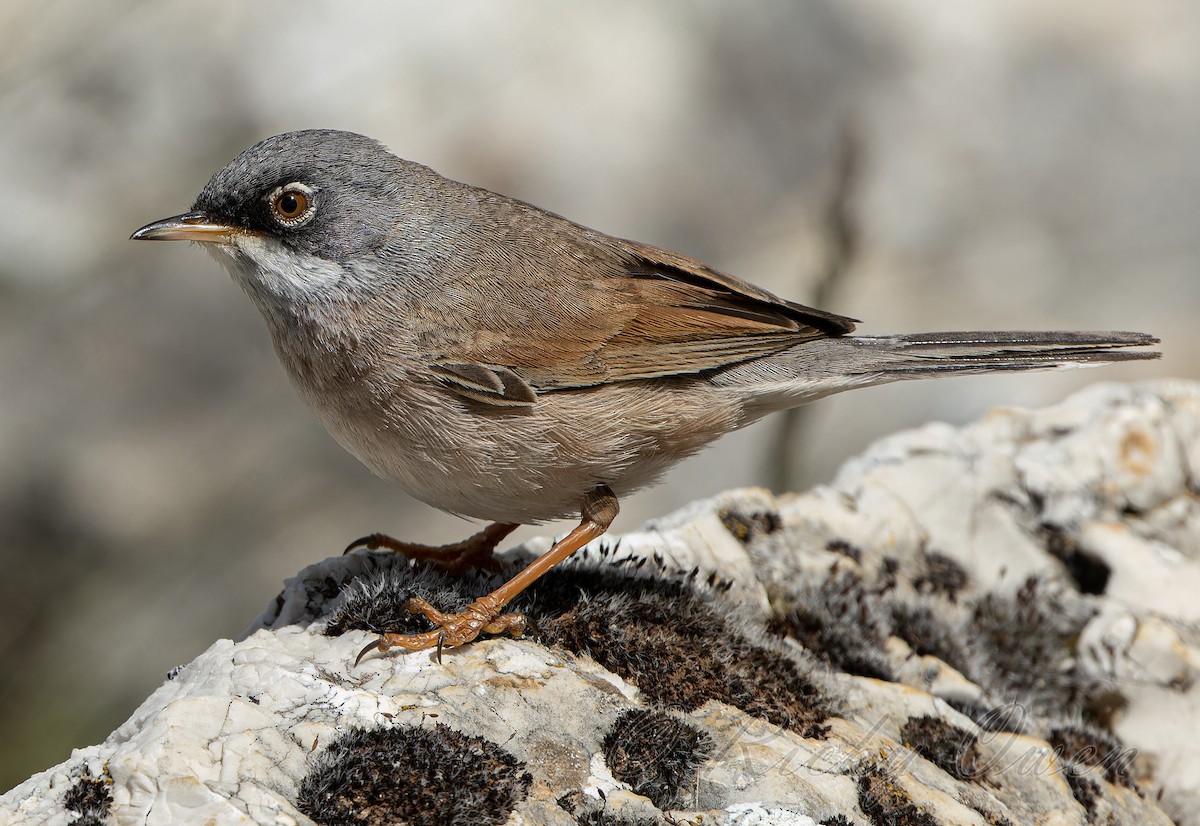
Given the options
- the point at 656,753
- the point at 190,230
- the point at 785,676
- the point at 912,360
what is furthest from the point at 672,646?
the point at 190,230

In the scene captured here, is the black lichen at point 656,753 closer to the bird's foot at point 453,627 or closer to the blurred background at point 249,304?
the bird's foot at point 453,627

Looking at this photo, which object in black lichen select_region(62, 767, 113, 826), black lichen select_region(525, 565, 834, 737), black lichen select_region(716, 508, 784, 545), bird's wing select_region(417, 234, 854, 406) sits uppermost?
bird's wing select_region(417, 234, 854, 406)

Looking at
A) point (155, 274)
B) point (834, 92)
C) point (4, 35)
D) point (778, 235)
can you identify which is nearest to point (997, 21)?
point (834, 92)

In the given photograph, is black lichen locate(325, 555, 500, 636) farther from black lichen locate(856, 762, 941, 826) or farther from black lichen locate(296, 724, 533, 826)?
black lichen locate(856, 762, 941, 826)

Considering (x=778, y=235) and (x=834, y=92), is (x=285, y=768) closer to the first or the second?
(x=778, y=235)

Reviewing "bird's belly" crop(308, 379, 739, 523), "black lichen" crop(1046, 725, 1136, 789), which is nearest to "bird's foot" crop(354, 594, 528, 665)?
"bird's belly" crop(308, 379, 739, 523)

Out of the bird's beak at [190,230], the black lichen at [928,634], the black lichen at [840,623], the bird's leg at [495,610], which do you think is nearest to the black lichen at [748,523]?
the black lichen at [840,623]
